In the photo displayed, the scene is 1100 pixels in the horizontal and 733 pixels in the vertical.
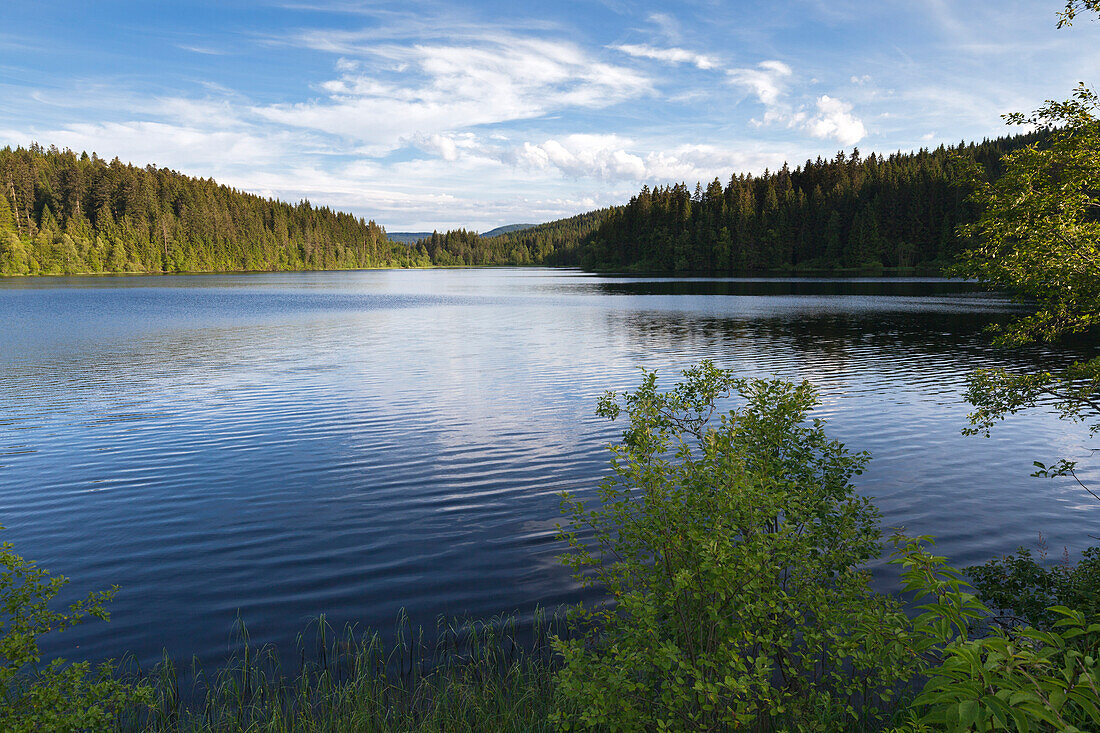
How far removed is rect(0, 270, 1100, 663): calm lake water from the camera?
11371 millimetres

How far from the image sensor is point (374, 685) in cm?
843

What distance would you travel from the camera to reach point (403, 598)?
1099cm

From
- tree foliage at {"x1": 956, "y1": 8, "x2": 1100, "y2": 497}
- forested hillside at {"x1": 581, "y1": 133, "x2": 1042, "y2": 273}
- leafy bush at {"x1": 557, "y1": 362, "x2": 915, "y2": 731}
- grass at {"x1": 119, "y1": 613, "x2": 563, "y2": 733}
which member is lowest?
grass at {"x1": 119, "y1": 613, "x2": 563, "y2": 733}

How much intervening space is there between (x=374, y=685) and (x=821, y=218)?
182 meters

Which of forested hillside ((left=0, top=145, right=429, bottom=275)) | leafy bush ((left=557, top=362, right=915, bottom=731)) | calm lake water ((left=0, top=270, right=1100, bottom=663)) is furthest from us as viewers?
forested hillside ((left=0, top=145, right=429, bottom=275))

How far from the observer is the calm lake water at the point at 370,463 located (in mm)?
11371

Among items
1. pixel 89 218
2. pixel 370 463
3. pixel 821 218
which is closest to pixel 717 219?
pixel 821 218

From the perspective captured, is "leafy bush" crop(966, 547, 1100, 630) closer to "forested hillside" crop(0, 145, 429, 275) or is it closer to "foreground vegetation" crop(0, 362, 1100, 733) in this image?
"foreground vegetation" crop(0, 362, 1100, 733)

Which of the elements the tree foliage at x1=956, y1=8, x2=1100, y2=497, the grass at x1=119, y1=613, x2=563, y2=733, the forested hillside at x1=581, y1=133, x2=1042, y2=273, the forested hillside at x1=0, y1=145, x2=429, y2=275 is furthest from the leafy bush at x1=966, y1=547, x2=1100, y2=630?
the forested hillside at x1=0, y1=145, x2=429, y2=275

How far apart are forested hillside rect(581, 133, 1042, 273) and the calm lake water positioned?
125 metres

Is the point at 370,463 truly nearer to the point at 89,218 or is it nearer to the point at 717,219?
the point at 717,219

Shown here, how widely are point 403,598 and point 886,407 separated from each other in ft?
70.5

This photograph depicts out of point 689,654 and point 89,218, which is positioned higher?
point 89,218

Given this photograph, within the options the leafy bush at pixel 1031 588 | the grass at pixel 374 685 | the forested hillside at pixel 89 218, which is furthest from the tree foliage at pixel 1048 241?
the forested hillside at pixel 89 218
